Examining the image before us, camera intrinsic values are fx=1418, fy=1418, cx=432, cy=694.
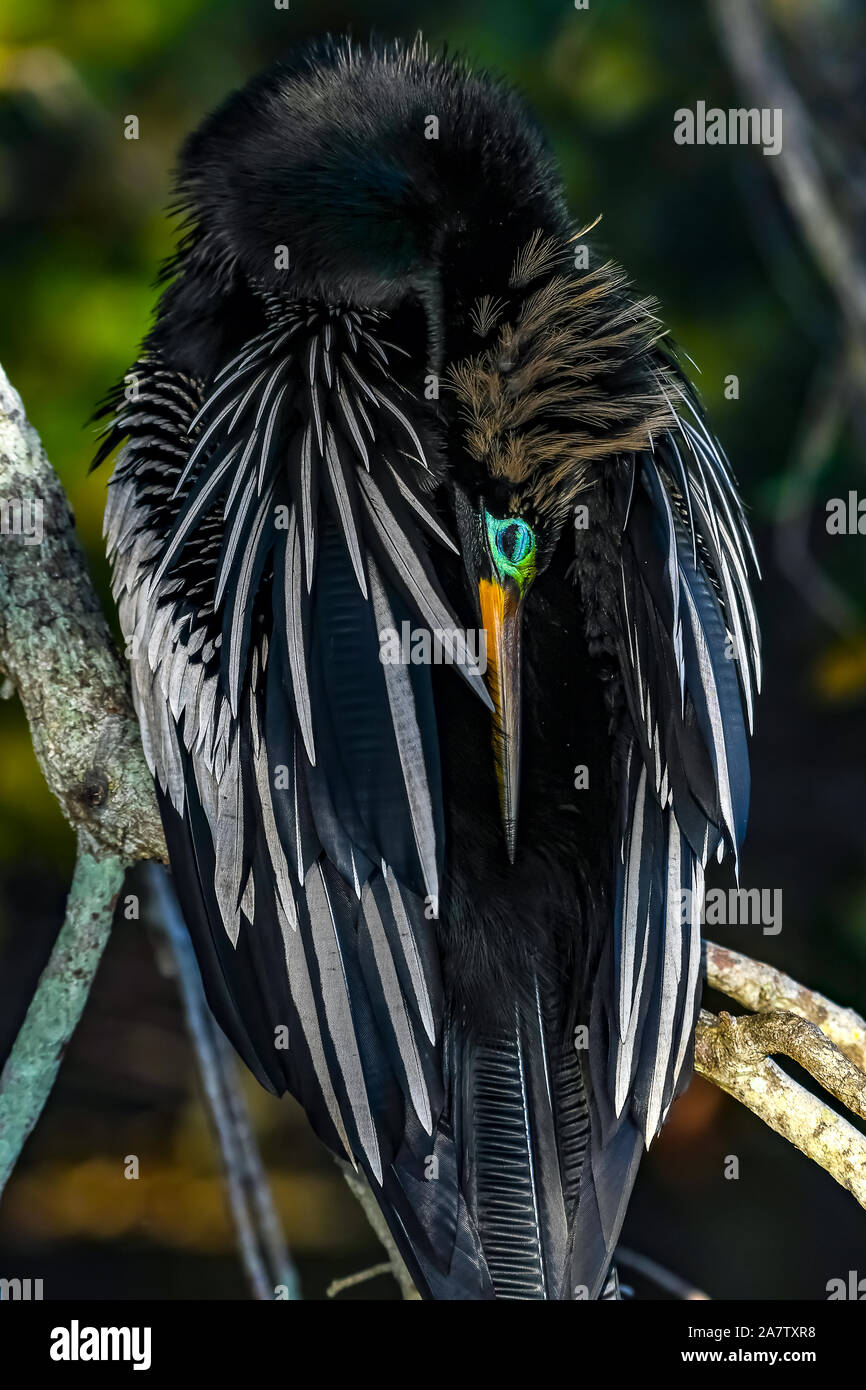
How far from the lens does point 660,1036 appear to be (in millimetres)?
1703

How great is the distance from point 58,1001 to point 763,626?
267 cm

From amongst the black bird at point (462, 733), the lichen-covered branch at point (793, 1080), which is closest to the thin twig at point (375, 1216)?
the black bird at point (462, 733)

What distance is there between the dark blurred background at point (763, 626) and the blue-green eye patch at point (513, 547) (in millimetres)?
1627

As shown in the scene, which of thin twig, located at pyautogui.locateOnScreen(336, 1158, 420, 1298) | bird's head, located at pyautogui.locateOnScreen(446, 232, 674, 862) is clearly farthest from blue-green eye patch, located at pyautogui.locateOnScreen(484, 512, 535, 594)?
thin twig, located at pyautogui.locateOnScreen(336, 1158, 420, 1298)

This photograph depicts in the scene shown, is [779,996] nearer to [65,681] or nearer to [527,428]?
[527,428]

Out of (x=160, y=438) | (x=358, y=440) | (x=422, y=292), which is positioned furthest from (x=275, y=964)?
(x=422, y=292)

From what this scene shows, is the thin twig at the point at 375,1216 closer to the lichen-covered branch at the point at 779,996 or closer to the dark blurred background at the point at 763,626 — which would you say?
the lichen-covered branch at the point at 779,996

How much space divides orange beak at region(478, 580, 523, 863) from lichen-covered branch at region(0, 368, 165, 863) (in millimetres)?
531

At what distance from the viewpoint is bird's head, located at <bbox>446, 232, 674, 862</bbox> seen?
5.65 feet

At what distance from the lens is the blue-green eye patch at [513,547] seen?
1726mm

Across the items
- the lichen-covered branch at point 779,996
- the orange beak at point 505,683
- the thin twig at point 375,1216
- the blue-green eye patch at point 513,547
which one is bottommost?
the thin twig at point 375,1216

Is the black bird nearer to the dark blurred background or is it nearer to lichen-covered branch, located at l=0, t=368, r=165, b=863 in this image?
lichen-covered branch, located at l=0, t=368, r=165, b=863

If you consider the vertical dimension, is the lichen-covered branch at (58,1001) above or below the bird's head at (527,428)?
below

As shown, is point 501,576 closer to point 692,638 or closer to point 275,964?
point 692,638
